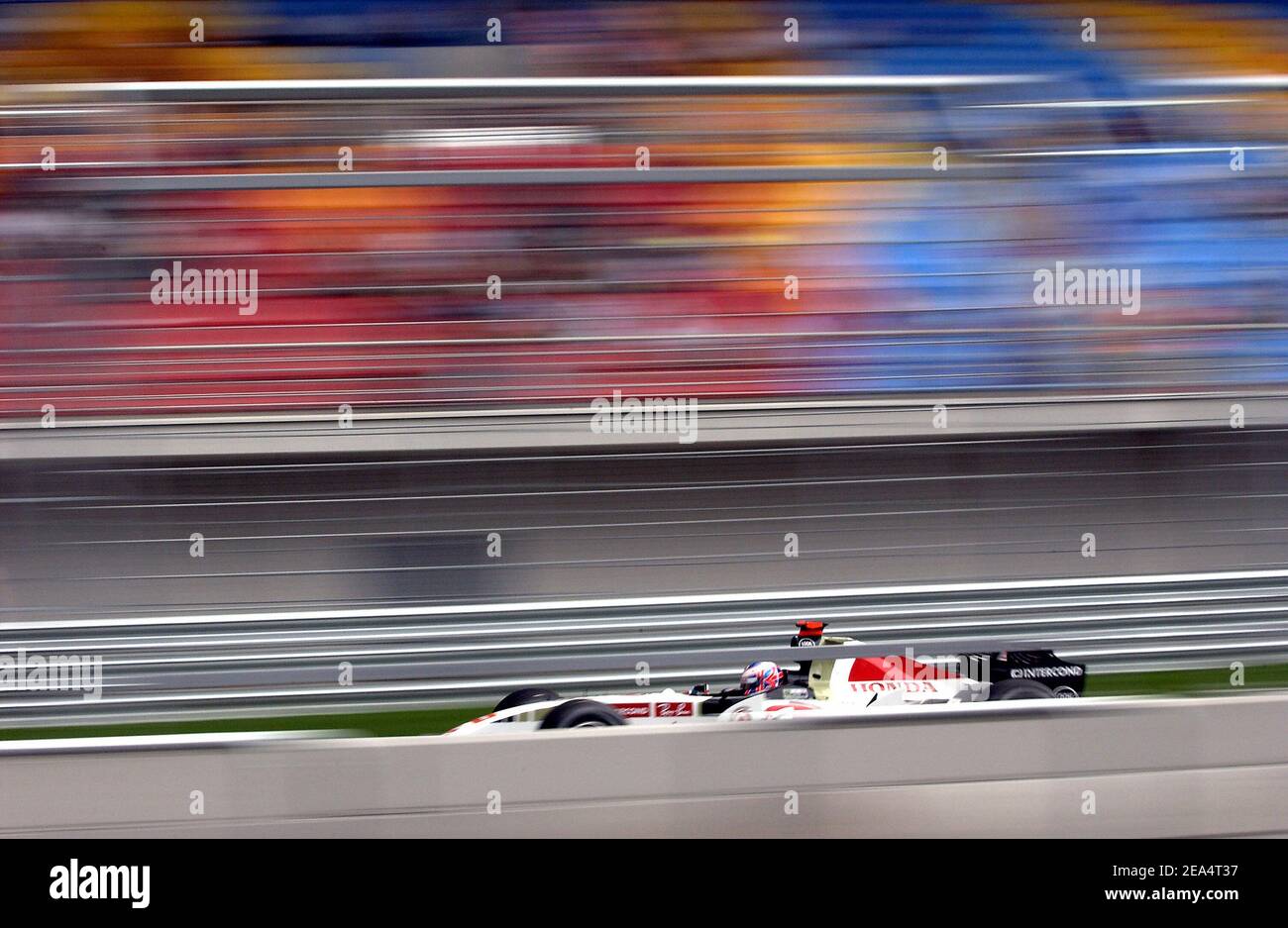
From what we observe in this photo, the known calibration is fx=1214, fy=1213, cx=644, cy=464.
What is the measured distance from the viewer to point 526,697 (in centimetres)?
296

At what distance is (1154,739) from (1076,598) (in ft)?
1.26

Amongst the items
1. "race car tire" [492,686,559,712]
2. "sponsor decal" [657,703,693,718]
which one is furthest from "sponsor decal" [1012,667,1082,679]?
"race car tire" [492,686,559,712]

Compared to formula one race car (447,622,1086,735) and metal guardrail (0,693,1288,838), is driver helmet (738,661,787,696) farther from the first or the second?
metal guardrail (0,693,1288,838)

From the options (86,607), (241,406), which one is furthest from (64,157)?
(86,607)

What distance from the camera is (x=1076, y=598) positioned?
3062 mm

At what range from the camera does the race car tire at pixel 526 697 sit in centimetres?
294

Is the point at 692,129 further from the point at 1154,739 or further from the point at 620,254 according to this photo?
the point at 1154,739

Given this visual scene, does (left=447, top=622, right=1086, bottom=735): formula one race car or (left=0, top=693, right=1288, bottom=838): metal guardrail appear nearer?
(left=0, top=693, right=1288, bottom=838): metal guardrail

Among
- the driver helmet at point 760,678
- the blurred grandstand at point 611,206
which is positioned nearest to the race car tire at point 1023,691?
the driver helmet at point 760,678

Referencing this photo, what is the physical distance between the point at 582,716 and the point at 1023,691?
1.13 m

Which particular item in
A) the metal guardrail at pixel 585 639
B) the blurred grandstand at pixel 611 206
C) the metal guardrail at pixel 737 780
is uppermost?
the blurred grandstand at pixel 611 206

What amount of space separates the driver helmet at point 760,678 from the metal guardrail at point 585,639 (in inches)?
4.6

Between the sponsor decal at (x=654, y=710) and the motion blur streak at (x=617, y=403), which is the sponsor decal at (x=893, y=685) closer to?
the motion blur streak at (x=617, y=403)

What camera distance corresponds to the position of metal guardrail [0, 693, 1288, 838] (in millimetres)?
2756
